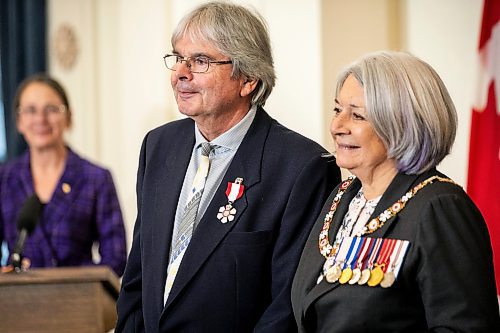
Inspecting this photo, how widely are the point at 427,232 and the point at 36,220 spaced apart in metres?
2.19

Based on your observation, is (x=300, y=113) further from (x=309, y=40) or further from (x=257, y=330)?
(x=257, y=330)

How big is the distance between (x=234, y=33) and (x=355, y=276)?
3.27ft

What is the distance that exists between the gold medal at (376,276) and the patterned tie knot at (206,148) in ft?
2.97

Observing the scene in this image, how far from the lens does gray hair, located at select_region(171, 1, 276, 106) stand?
3178 mm

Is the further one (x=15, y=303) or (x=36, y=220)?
(x=36, y=220)

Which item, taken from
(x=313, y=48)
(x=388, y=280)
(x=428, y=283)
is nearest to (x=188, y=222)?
(x=388, y=280)

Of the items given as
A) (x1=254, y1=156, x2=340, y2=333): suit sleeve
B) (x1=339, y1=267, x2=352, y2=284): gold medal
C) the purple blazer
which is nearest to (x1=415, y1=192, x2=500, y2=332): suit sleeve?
(x1=339, y1=267, x2=352, y2=284): gold medal

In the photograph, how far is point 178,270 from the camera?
3.11 m

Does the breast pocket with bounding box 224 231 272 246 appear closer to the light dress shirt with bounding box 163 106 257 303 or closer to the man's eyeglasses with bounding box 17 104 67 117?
the light dress shirt with bounding box 163 106 257 303

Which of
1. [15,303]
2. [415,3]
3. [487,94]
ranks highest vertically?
[415,3]

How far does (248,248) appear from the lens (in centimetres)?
308

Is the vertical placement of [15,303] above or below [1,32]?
below

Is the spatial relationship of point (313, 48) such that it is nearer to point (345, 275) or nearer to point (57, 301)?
point (57, 301)

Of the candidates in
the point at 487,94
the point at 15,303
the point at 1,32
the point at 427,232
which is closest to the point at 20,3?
the point at 1,32
